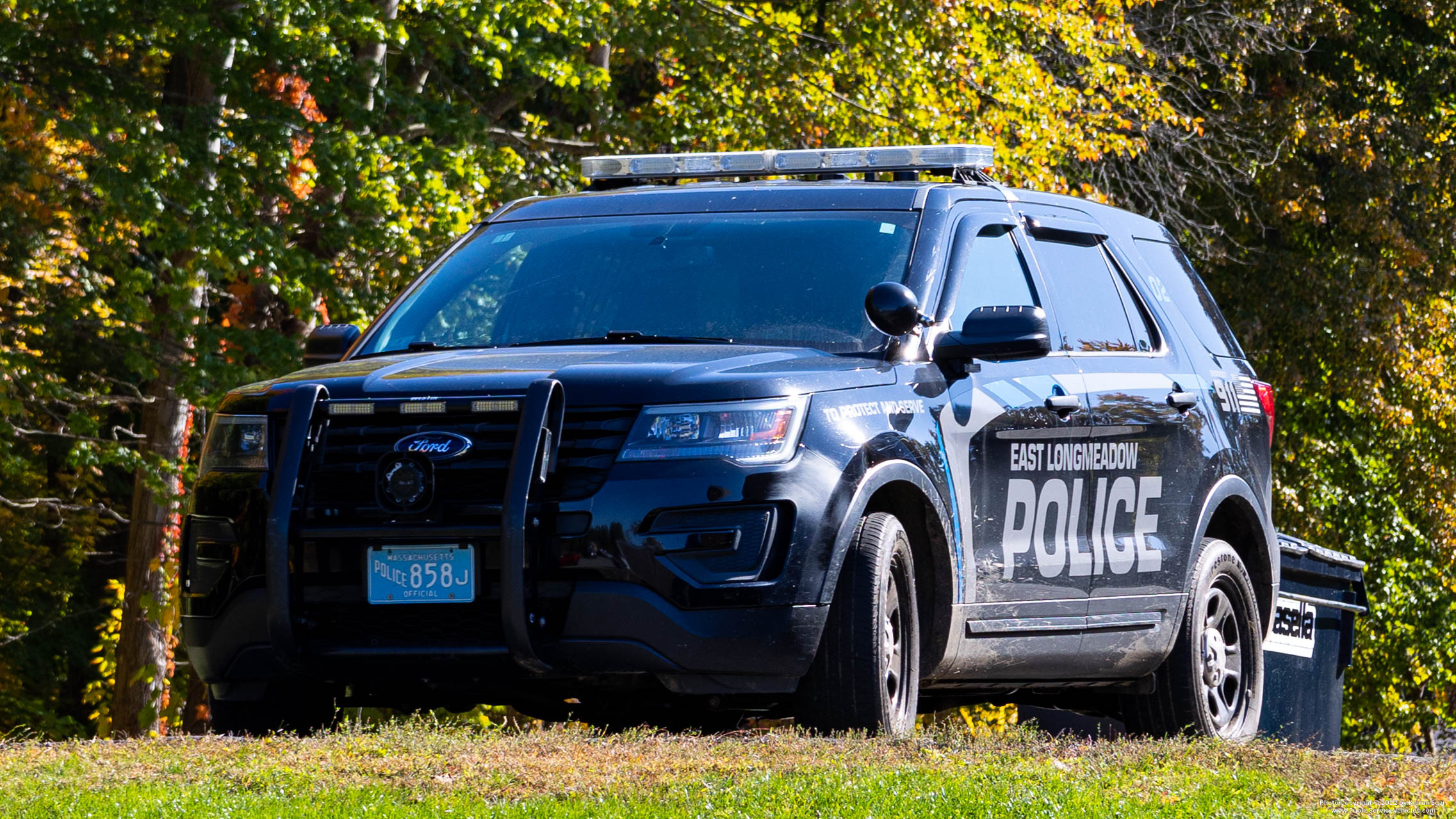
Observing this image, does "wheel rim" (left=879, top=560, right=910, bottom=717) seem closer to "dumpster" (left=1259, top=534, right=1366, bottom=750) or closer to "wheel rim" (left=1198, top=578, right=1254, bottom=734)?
"wheel rim" (left=1198, top=578, right=1254, bottom=734)

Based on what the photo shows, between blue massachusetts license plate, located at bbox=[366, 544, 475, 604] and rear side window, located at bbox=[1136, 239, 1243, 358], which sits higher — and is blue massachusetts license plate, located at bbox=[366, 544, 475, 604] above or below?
below

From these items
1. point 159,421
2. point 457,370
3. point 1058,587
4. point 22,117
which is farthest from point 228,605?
point 159,421

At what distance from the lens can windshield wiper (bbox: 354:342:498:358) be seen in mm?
6711

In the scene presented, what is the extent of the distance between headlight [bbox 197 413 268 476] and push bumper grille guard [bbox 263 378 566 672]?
0.47 feet

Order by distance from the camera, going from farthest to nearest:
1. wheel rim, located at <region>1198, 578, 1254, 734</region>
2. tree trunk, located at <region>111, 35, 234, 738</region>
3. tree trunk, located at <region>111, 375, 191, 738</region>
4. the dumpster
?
tree trunk, located at <region>111, 375, 191, 738</region> → tree trunk, located at <region>111, 35, 234, 738</region> → the dumpster → wheel rim, located at <region>1198, 578, 1254, 734</region>

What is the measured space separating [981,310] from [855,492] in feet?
3.16

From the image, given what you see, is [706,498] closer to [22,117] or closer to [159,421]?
[22,117]

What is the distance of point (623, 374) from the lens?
5711 mm

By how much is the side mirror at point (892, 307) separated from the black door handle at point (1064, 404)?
94 cm

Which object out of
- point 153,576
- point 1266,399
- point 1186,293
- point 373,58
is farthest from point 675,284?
point 153,576

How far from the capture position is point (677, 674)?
225 inches

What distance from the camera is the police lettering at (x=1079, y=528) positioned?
6.91 m

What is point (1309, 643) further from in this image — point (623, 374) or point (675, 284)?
point (623, 374)

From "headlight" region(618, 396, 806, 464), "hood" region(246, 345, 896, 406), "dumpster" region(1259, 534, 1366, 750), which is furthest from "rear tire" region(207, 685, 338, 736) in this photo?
"dumpster" region(1259, 534, 1366, 750)
